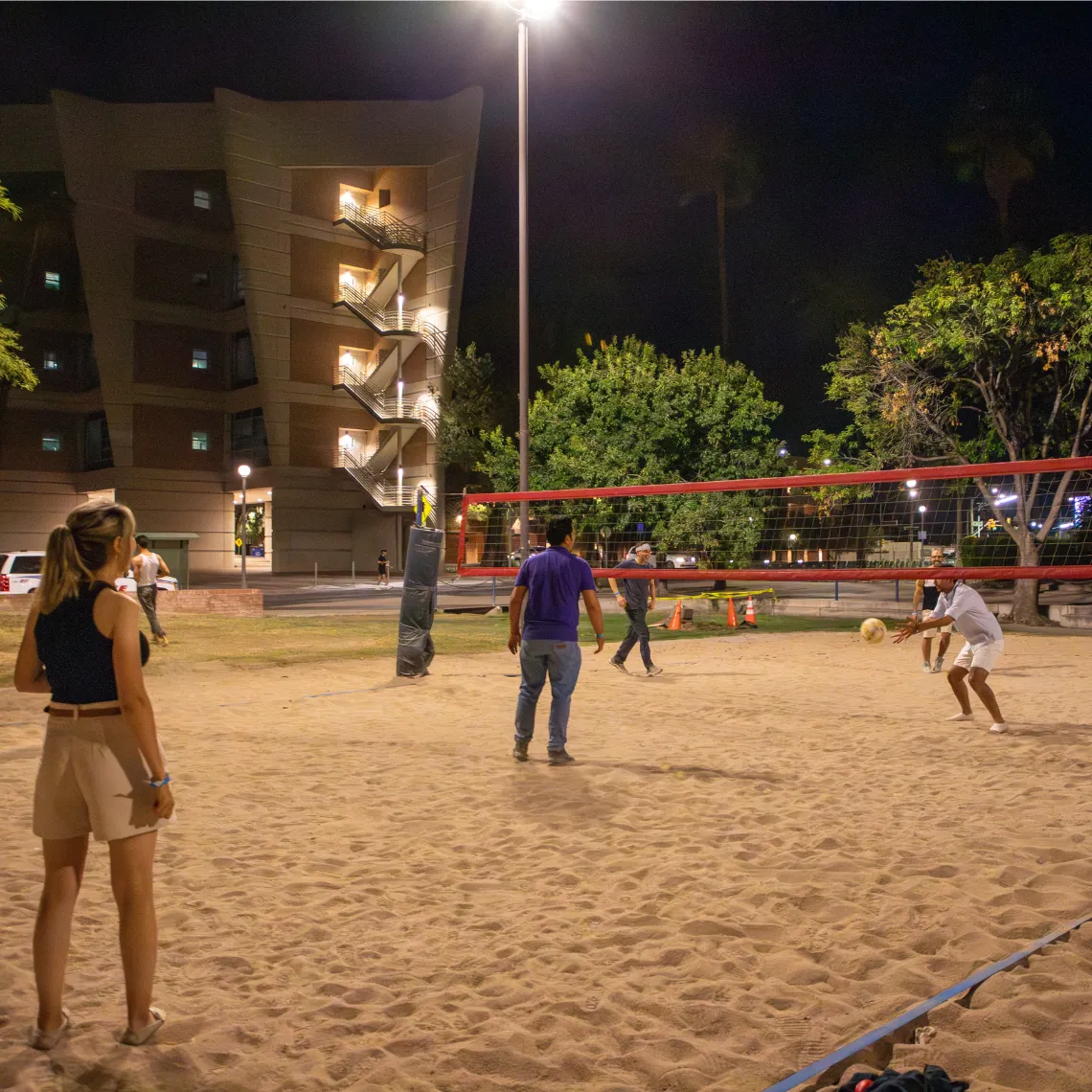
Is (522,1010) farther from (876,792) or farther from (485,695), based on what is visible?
(485,695)

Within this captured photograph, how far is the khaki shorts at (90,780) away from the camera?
3.17 metres

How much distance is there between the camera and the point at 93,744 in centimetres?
317

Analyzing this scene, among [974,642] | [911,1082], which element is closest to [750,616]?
[974,642]

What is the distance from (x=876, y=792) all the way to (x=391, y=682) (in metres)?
7.25

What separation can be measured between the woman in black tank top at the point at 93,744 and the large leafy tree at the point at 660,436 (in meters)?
23.1

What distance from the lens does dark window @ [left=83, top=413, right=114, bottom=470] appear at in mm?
47844

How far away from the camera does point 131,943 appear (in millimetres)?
3285

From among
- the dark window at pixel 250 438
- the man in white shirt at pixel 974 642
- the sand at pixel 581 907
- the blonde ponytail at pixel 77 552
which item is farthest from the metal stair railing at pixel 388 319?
the blonde ponytail at pixel 77 552

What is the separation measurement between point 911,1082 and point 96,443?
5195 cm

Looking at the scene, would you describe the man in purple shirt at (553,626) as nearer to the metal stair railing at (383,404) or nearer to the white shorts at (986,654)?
the white shorts at (986,654)

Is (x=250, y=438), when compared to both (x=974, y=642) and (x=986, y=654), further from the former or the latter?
(x=986, y=654)

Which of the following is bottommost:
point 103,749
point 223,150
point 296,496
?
point 103,749

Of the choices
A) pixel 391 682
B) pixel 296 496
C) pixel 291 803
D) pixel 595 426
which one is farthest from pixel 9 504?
pixel 291 803

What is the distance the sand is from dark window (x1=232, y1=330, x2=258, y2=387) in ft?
136
